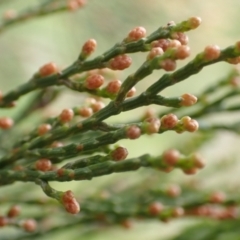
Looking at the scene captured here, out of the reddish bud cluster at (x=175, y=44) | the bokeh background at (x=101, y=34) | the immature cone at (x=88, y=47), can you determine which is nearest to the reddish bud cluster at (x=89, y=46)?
the immature cone at (x=88, y=47)

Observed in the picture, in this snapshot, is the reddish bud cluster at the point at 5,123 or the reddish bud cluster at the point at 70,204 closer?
the reddish bud cluster at the point at 70,204

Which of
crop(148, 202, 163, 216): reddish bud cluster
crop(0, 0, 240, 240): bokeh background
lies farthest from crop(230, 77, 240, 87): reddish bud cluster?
crop(0, 0, 240, 240): bokeh background

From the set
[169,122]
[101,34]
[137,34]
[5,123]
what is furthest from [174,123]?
[101,34]

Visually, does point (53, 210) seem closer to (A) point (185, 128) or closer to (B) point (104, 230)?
(B) point (104, 230)

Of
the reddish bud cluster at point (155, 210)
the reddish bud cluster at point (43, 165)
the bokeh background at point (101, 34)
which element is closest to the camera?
the reddish bud cluster at point (43, 165)

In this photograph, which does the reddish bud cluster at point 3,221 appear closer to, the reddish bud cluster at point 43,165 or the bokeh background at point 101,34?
the reddish bud cluster at point 43,165

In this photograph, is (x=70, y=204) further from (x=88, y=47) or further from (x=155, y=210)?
(x=155, y=210)
